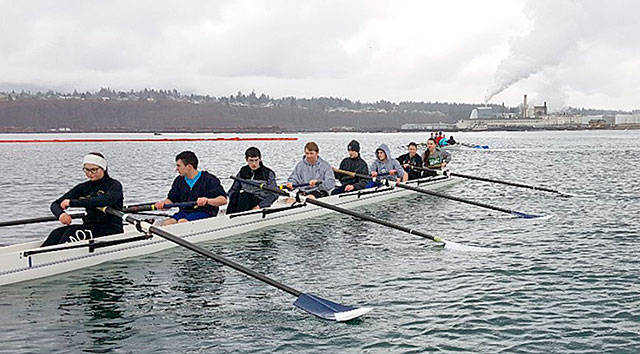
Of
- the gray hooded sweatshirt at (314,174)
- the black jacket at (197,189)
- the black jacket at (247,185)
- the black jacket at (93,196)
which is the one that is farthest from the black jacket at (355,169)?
the black jacket at (93,196)

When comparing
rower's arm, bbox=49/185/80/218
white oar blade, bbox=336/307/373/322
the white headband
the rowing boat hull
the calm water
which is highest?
the white headband

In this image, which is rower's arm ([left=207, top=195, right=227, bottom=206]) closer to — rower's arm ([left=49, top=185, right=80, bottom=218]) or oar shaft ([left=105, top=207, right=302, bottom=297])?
oar shaft ([left=105, top=207, right=302, bottom=297])

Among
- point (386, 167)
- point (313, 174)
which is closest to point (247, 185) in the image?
point (313, 174)

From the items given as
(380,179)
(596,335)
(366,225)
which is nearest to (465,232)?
(366,225)

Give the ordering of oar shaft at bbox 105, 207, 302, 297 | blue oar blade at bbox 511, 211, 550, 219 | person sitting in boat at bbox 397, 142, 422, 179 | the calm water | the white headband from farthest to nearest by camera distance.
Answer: person sitting in boat at bbox 397, 142, 422, 179 < blue oar blade at bbox 511, 211, 550, 219 < the white headband < oar shaft at bbox 105, 207, 302, 297 < the calm water

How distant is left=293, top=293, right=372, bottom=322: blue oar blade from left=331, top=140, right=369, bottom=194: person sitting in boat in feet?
33.3

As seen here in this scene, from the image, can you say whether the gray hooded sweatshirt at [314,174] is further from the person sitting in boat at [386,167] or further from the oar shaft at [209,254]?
the oar shaft at [209,254]

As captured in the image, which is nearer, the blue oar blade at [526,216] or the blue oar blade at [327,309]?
the blue oar blade at [327,309]

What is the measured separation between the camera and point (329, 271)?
38.8 feet

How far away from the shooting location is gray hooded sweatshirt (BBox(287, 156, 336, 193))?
1714 centimetres

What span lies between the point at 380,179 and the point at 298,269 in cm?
809

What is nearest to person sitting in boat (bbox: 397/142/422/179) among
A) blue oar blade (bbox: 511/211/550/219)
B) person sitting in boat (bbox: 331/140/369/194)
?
person sitting in boat (bbox: 331/140/369/194)

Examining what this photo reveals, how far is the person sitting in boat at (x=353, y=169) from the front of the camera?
1920 centimetres

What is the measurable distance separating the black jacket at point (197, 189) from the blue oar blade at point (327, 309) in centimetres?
439
